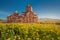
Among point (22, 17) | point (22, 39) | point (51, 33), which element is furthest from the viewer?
point (22, 17)

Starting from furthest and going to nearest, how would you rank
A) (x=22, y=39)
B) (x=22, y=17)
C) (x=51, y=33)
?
1. (x=22, y=17)
2. (x=51, y=33)
3. (x=22, y=39)

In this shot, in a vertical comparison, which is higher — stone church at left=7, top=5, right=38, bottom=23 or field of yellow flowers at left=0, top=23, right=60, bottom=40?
stone church at left=7, top=5, right=38, bottom=23

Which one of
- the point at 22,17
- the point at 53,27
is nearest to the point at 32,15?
the point at 22,17

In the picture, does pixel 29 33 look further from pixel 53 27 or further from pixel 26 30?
pixel 53 27

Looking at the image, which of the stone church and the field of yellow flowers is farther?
the stone church

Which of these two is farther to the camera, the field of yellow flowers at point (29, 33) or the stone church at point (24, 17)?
the stone church at point (24, 17)

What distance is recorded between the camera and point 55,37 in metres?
4.39

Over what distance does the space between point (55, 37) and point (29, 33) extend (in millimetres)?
569

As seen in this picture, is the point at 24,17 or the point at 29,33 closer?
the point at 29,33

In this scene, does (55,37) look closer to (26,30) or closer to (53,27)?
(53,27)

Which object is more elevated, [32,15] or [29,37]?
[32,15]

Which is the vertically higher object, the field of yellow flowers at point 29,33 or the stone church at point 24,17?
the stone church at point 24,17

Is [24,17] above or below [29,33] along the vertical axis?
above

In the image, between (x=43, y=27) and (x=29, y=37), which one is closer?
(x=29, y=37)
